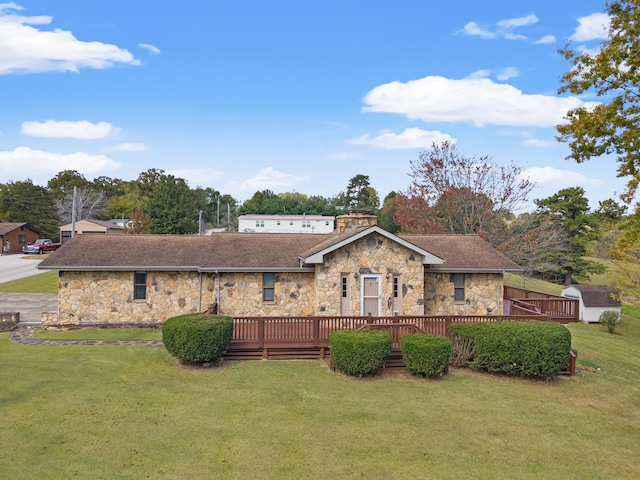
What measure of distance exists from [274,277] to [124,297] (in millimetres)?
6474

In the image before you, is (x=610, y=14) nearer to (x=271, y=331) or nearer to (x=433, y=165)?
(x=271, y=331)

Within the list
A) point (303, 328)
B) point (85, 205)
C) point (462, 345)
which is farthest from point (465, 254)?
point (85, 205)

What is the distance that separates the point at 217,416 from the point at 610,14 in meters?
15.5

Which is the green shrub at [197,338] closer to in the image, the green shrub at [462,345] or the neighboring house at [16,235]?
the green shrub at [462,345]

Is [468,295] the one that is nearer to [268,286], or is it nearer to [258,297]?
[268,286]

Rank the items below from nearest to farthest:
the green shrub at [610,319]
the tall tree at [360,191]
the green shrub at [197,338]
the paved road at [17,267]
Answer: the green shrub at [197,338] < the green shrub at [610,319] < the paved road at [17,267] < the tall tree at [360,191]

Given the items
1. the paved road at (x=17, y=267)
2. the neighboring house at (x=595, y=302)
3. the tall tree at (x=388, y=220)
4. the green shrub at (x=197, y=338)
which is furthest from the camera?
the tall tree at (x=388, y=220)

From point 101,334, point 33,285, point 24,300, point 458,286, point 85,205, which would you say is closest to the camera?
point 101,334

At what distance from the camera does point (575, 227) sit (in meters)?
41.8

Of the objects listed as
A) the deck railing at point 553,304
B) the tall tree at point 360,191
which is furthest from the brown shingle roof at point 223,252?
the tall tree at point 360,191

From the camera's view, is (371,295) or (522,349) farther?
(371,295)

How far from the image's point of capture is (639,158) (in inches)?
484

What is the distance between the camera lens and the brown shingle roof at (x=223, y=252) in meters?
18.2

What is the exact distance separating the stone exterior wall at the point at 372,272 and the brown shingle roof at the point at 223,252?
0.79 meters
